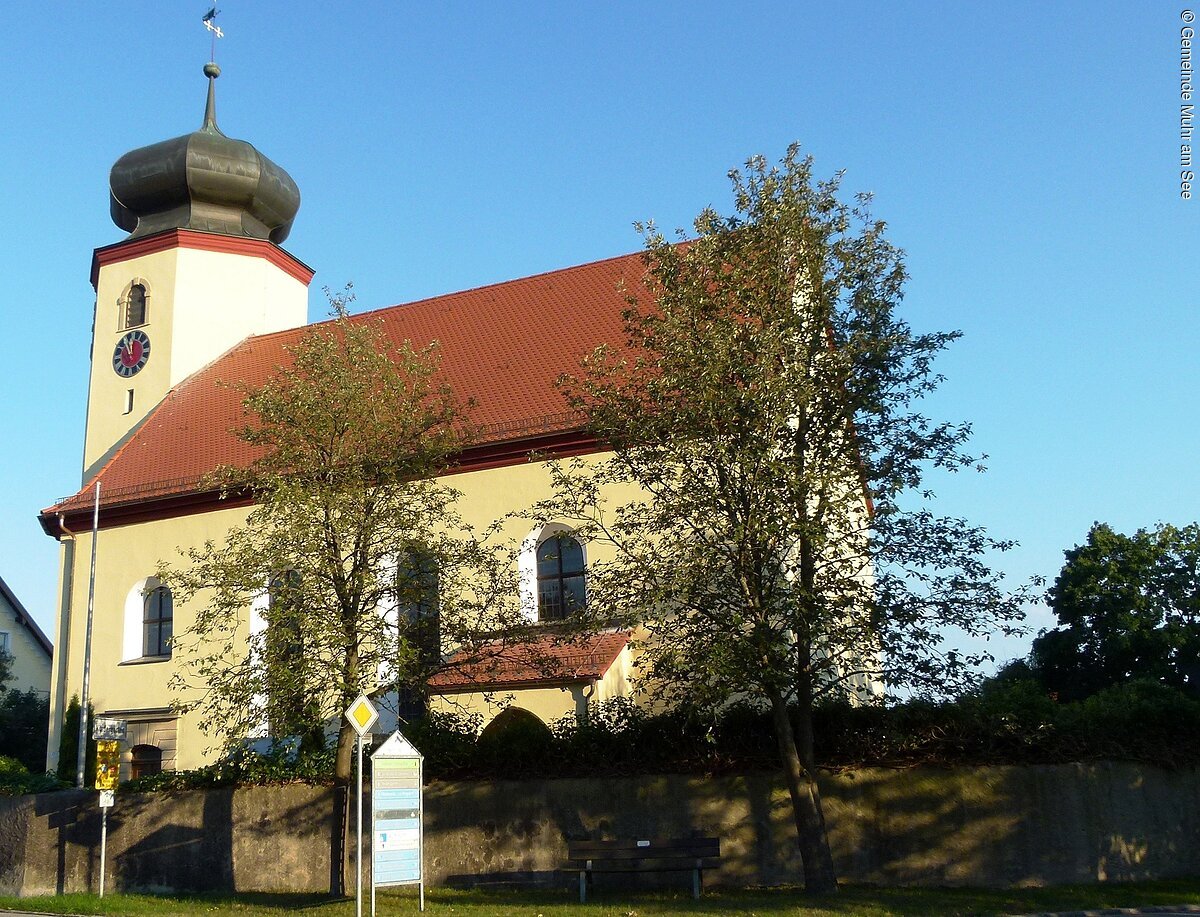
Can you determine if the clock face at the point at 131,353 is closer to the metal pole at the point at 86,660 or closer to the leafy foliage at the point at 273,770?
the metal pole at the point at 86,660

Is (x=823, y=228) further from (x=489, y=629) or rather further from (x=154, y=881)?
(x=154, y=881)

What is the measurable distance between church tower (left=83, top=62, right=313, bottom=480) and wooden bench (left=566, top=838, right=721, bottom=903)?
730 inches

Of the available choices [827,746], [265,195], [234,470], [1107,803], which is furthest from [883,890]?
[265,195]

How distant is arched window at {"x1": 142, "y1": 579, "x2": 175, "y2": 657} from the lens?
24.5 metres

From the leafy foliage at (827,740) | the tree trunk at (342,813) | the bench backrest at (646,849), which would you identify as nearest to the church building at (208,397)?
the leafy foliage at (827,740)

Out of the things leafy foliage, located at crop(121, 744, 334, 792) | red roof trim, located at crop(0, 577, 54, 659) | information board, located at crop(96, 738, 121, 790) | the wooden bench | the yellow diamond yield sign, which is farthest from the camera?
red roof trim, located at crop(0, 577, 54, 659)

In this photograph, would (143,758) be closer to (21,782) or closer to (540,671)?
(21,782)

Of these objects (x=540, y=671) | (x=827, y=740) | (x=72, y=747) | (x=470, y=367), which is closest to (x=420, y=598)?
(x=540, y=671)

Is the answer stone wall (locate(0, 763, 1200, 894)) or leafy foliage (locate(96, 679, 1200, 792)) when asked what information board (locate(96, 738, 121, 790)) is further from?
leafy foliage (locate(96, 679, 1200, 792))

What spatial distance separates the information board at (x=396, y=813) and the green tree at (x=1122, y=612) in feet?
101

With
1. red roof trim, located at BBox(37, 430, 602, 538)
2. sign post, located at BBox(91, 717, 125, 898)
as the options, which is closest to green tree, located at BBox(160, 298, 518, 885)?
sign post, located at BBox(91, 717, 125, 898)

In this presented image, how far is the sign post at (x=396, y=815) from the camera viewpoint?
1166cm

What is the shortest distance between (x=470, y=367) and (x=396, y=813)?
1320 cm

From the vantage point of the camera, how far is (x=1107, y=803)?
1325 centimetres
